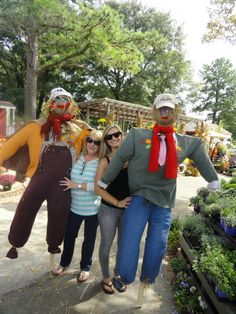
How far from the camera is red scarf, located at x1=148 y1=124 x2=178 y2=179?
278cm

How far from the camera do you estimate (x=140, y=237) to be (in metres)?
2.86

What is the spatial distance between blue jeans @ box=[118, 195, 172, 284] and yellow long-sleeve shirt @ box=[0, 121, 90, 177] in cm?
91

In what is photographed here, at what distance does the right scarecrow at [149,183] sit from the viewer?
9.30 ft

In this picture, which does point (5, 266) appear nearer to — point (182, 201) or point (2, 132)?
point (182, 201)

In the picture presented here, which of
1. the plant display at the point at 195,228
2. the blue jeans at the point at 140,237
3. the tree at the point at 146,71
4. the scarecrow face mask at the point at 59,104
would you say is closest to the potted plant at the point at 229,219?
the plant display at the point at 195,228

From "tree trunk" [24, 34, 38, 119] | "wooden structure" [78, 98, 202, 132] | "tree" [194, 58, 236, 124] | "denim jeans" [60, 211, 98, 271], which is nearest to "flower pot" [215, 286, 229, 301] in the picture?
"denim jeans" [60, 211, 98, 271]

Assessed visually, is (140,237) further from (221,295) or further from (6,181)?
(6,181)

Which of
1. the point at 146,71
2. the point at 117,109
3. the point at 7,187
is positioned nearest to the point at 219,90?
the point at 146,71

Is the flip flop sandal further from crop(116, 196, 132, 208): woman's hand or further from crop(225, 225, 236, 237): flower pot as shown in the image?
crop(225, 225, 236, 237): flower pot

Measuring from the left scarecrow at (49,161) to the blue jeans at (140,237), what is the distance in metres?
0.71

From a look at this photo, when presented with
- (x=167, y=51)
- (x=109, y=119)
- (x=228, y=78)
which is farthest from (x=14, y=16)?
(x=228, y=78)

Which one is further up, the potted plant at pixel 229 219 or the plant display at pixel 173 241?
the potted plant at pixel 229 219

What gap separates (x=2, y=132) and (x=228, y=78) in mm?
40538

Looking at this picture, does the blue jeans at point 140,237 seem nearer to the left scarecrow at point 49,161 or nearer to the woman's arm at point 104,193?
the woman's arm at point 104,193
